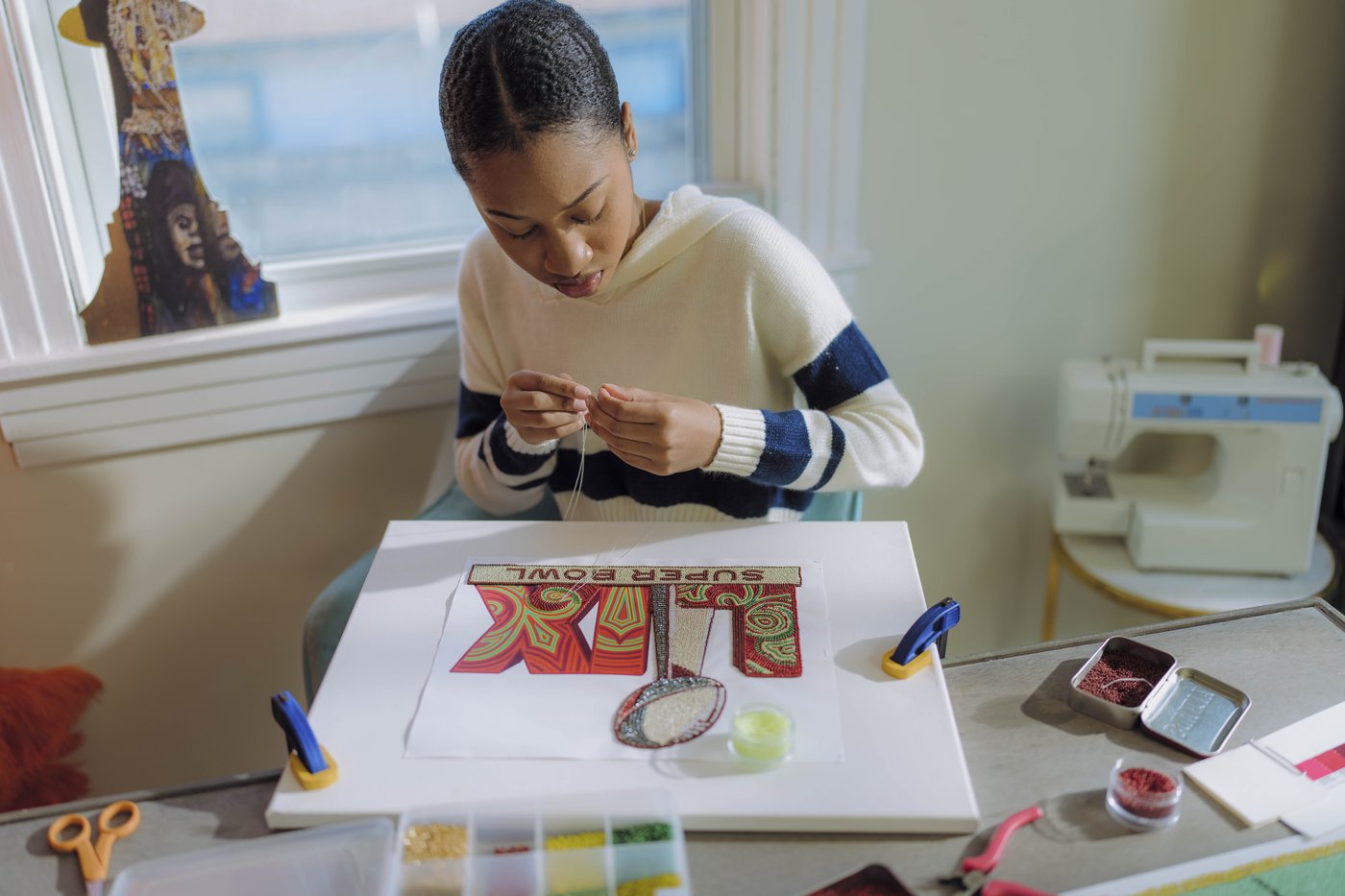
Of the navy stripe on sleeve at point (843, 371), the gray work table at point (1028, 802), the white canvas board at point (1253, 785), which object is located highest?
the navy stripe on sleeve at point (843, 371)

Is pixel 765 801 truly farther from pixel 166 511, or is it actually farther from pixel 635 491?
pixel 166 511

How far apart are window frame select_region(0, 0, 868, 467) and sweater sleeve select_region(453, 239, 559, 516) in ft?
0.83

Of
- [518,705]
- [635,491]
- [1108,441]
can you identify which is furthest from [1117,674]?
[1108,441]

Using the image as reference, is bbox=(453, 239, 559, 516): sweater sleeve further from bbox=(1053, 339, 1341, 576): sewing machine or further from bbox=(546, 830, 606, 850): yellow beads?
bbox=(1053, 339, 1341, 576): sewing machine

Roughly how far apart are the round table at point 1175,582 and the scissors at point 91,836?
135 cm

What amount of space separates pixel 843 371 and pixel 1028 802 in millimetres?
572

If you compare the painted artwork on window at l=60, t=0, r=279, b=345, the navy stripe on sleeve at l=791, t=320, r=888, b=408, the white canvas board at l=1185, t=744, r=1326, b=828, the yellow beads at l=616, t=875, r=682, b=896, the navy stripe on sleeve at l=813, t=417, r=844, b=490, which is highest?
the painted artwork on window at l=60, t=0, r=279, b=345

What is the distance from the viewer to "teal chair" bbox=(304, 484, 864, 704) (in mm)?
1234

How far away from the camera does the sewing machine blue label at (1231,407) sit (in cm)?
156

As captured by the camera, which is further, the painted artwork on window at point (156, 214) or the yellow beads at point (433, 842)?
the painted artwork on window at point (156, 214)

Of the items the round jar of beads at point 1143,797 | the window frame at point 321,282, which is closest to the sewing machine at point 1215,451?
the window frame at point 321,282

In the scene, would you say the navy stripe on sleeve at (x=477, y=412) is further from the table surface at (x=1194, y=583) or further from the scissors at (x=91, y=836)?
the table surface at (x=1194, y=583)

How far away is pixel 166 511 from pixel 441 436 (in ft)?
1.35

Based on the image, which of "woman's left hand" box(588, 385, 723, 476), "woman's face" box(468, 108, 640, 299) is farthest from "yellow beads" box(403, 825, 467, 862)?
"woman's face" box(468, 108, 640, 299)
